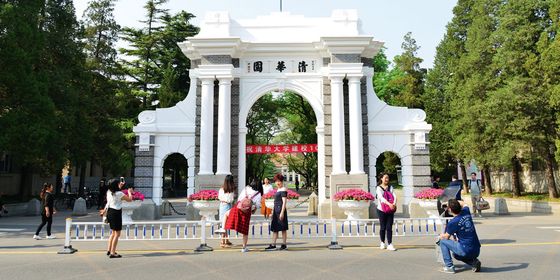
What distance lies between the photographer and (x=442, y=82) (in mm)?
33188

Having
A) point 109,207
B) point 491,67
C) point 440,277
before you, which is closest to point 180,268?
point 109,207

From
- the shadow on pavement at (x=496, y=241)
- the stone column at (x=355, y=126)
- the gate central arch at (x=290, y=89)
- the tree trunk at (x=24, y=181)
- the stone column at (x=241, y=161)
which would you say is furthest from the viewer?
the tree trunk at (x=24, y=181)

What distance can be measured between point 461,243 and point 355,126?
30.9 ft

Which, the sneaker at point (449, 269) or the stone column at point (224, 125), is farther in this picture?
the stone column at point (224, 125)

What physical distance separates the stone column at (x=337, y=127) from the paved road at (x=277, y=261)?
18.0 ft

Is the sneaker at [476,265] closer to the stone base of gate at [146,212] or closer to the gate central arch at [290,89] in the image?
the gate central arch at [290,89]

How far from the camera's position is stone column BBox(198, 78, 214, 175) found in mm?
15852

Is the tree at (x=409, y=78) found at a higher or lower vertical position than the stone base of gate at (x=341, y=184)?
higher

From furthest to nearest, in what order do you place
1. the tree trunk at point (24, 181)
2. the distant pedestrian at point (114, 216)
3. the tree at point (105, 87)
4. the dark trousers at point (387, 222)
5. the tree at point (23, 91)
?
the tree at point (105, 87), the tree trunk at point (24, 181), the tree at point (23, 91), the dark trousers at point (387, 222), the distant pedestrian at point (114, 216)

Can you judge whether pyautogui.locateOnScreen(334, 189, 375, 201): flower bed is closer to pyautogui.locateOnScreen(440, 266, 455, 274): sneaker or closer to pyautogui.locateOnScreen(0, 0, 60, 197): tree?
pyautogui.locateOnScreen(440, 266, 455, 274): sneaker

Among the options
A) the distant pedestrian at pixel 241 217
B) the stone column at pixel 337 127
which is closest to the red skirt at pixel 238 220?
the distant pedestrian at pixel 241 217

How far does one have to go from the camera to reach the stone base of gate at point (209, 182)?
1542 centimetres

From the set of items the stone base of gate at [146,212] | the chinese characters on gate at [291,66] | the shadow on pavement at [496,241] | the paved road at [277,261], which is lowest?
the paved road at [277,261]

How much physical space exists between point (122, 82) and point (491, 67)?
24.8 metres
